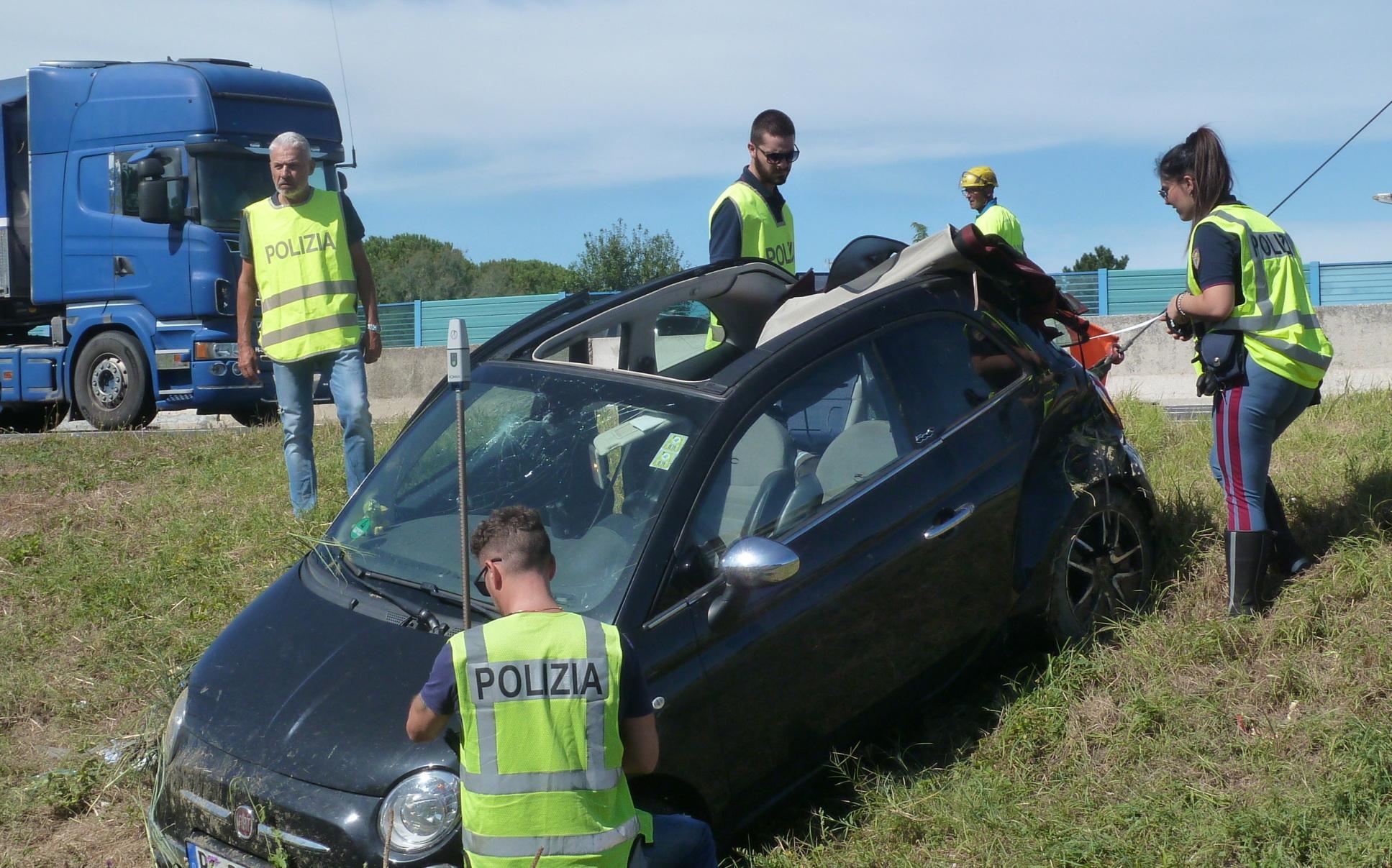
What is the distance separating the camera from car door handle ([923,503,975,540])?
4.39 m

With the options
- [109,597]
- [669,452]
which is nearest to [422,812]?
[669,452]

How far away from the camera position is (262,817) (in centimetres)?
339

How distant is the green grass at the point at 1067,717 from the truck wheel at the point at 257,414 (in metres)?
6.39

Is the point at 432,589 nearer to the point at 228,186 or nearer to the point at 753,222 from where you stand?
the point at 753,222

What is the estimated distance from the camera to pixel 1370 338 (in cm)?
1518

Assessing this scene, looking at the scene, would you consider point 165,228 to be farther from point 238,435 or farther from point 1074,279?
point 1074,279

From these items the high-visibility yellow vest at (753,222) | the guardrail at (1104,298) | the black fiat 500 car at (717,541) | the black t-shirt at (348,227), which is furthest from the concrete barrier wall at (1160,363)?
the black fiat 500 car at (717,541)

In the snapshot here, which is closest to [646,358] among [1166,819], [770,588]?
[770,588]

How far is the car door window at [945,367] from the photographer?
467 centimetres

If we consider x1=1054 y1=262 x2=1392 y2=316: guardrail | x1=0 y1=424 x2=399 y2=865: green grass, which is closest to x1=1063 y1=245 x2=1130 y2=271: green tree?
x1=1054 y1=262 x2=1392 y2=316: guardrail

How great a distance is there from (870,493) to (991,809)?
3.47ft

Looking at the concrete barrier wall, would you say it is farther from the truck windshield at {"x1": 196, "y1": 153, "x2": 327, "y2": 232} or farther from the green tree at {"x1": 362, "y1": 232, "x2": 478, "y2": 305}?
the green tree at {"x1": 362, "y1": 232, "x2": 478, "y2": 305}

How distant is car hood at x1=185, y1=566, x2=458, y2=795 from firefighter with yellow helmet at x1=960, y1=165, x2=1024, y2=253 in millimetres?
5236

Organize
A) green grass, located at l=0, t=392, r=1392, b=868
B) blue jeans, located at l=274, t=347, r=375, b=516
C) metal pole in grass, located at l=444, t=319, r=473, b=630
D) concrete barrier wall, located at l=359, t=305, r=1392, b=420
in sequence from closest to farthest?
metal pole in grass, located at l=444, t=319, r=473, b=630 → green grass, located at l=0, t=392, r=1392, b=868 → blue jeans, located at l=274, t=347, r=375, b=516 → concrete barrier wall, located at l=359, t=305, r=1392, b=420
